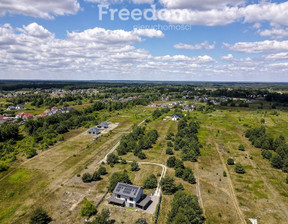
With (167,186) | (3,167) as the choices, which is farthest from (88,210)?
(3,167)

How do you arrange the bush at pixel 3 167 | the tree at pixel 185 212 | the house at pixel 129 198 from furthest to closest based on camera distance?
1. the bush at pixel 3 167
2. the house at pixel 129 198
3. the tree at pixel 185 212

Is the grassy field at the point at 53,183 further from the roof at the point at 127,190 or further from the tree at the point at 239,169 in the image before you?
the tree at the point at 239,169

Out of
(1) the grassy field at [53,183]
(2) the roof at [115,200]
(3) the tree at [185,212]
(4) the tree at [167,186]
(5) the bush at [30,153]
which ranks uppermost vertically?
(3) the tree at [185,212]

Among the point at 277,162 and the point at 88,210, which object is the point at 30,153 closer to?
the point at 88,210

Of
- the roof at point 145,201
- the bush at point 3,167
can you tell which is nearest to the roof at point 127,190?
the roof at point 145,201

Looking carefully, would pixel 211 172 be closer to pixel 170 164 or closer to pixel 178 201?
pixel 170 164

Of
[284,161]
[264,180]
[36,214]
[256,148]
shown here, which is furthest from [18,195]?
[256,148]

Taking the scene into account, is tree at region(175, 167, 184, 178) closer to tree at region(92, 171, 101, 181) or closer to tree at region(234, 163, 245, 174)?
tree at region(234, 163, 245, 174)
